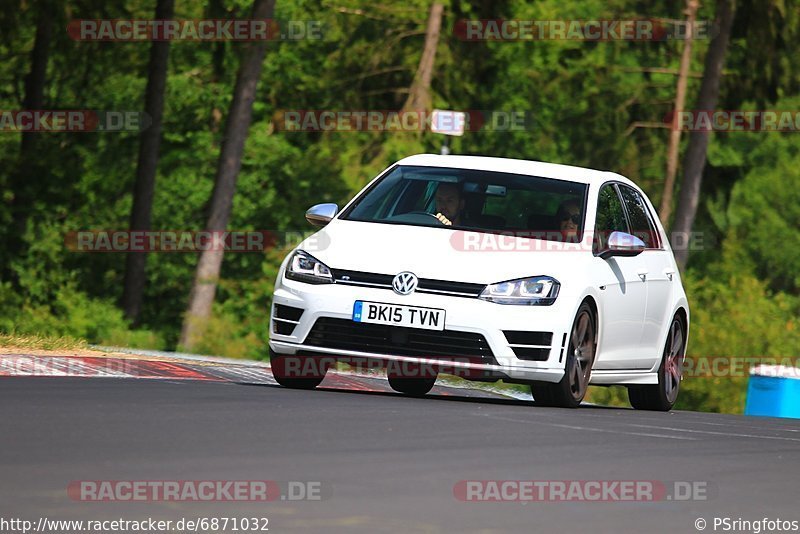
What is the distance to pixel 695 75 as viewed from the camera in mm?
43625

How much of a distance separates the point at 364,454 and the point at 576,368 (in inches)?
167

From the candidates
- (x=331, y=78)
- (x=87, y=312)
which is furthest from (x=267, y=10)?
(x=331, y=78)

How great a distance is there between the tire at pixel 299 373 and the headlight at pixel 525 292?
58.1 inches

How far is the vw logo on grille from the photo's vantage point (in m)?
12.1

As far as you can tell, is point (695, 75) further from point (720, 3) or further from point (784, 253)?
point (784, 253)

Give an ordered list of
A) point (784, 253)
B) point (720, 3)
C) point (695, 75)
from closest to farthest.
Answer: point (720, 3), point (695, 75), point (784, 253)

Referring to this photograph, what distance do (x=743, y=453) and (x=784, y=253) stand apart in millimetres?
60714

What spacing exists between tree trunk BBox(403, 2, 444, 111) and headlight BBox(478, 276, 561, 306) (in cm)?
3135
